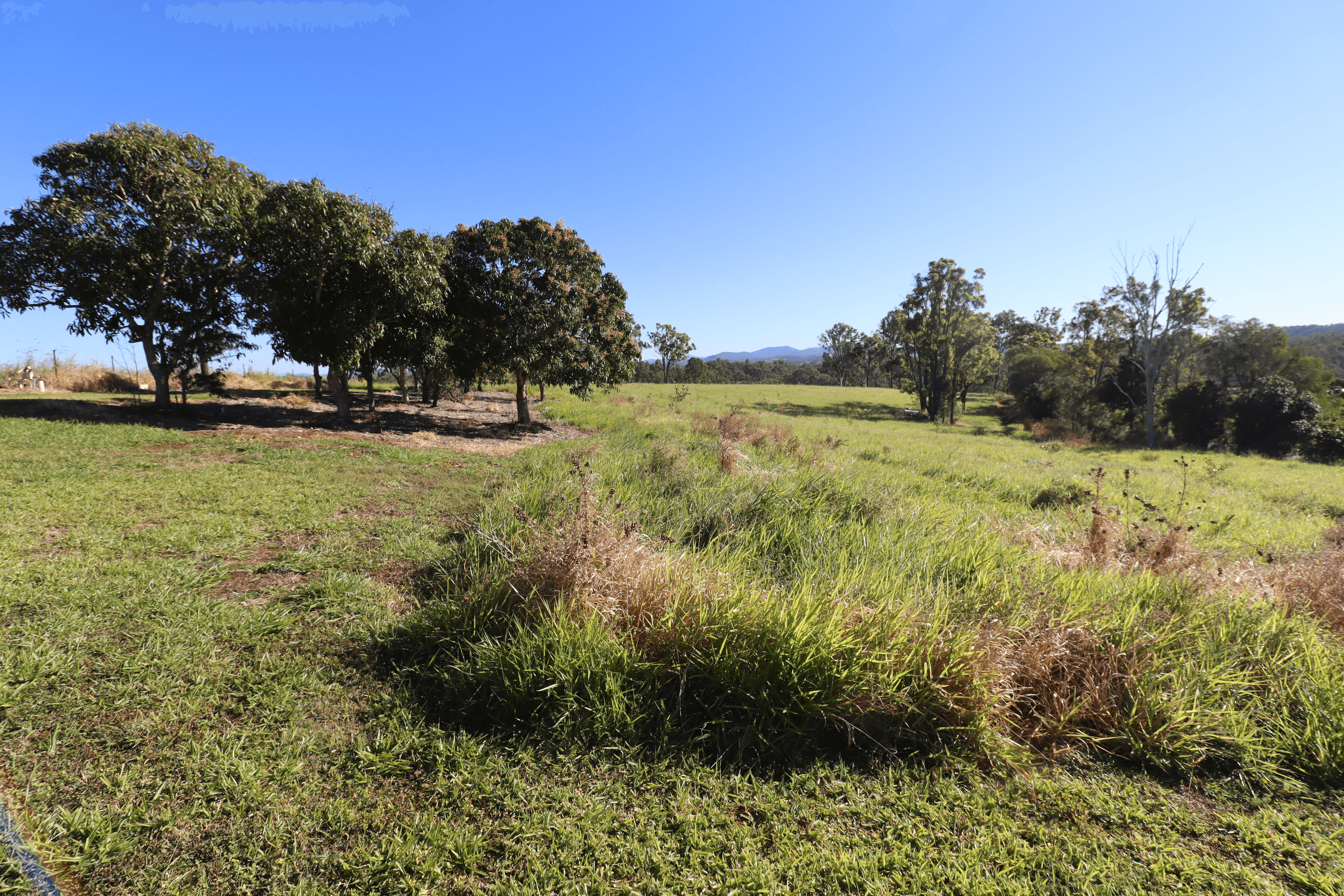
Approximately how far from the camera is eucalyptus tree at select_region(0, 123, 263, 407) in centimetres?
1231

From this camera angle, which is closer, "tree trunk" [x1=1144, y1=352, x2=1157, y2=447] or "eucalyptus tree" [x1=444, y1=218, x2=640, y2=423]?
"eucalyptus tree" [x1=444, y1=218, x2=640, y2=423]

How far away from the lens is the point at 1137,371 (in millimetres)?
33969

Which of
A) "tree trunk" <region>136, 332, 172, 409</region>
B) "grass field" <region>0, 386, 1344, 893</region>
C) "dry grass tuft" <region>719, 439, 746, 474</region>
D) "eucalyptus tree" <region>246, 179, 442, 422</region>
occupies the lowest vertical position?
"grass field" <region>0, 386, 1344, 893</region>

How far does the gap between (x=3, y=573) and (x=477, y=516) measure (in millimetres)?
3797

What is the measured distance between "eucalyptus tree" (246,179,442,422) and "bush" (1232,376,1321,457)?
129 feet

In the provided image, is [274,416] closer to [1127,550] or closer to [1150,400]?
[1127,550]

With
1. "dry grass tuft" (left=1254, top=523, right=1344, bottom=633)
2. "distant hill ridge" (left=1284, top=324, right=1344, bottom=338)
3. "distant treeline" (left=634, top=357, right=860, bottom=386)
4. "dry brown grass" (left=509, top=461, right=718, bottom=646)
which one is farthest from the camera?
"distant hill ridge" (left=1284, top=324, right=1344, bottom=338)

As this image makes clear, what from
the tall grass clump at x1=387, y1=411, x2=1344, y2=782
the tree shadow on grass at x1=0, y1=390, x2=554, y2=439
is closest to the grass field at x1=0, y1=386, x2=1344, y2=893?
the tall grass clump at x1=387, y1=411, x2=1344, y2=782

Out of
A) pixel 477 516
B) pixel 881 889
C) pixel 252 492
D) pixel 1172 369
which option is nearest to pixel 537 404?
pixel 252 492

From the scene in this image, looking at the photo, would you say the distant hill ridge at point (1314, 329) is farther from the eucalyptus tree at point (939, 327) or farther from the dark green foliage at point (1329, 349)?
the eucalyptus tree at point (939, 327)

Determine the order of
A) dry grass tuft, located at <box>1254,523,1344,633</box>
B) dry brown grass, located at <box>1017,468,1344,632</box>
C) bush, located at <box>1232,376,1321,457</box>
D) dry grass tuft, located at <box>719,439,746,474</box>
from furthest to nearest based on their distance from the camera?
1. bush, located at <box>1232,376,1321,457</box>
2. dry grass tuft, located at <box>719,439,746,474</box>
3. dry brown grass, located at <box>1017,468,1344,632</box>
4. dry grass tuft, located at <box>1254,523,1344,633</box>

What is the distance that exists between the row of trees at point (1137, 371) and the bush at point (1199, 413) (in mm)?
52

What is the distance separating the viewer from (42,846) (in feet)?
6.40

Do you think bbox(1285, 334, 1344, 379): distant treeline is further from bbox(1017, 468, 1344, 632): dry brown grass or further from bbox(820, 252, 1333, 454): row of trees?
bbox(1017, 468, 1344, 632): dry brown grass
